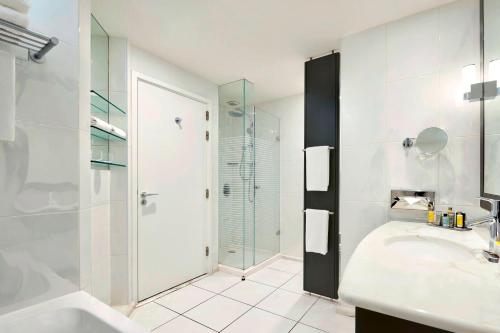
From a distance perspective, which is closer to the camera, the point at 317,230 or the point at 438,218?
the point at 438,218

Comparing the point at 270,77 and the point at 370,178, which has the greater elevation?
the point at 270,77

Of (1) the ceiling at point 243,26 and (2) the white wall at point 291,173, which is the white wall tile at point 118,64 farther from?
(2) the white wall at point 291,173

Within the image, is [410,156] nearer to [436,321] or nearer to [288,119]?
[436,321]

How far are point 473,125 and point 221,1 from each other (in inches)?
72.7

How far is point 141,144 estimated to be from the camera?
2.27 m

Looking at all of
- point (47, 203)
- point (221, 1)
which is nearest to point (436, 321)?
point (47, 203)

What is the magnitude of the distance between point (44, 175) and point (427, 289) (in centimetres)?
138

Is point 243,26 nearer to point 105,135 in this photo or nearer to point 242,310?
point 105,135

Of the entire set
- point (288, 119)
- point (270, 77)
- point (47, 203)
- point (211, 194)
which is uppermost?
point (270, 77)

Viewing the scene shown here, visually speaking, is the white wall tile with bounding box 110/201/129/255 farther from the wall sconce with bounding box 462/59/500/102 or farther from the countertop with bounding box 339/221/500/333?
the wall sconce with bounding box 462/59/500/102

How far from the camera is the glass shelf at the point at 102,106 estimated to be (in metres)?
1.75

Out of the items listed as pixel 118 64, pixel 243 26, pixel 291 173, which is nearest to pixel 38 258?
pixel 118 64

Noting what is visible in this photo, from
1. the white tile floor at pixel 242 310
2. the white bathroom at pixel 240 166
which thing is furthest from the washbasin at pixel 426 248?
the white tile floor at pixel 242 310

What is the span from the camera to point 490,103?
1.37m
